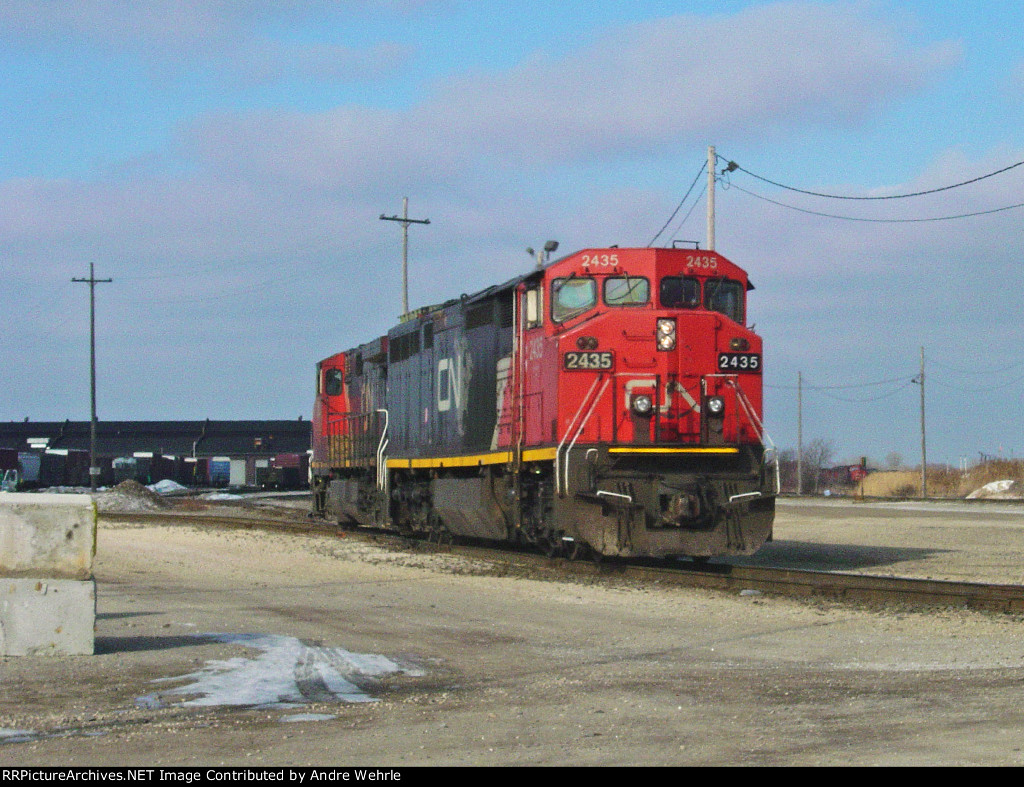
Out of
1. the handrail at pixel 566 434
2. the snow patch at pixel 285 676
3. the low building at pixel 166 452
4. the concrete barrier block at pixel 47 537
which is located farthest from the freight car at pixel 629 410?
the low building at pixel 166 452

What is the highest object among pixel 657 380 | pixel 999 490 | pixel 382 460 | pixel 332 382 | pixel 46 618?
pixel 332 382

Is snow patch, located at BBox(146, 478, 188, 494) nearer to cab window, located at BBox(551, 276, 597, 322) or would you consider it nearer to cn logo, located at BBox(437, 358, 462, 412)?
cn logo, located at BBox(437, 358, 462, 412)

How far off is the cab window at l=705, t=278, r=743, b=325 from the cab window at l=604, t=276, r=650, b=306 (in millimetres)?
844

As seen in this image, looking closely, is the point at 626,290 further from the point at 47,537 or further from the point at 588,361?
the point at 47,537

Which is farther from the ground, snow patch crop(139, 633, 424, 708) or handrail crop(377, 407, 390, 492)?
handrail crop(377, 407, 390, 492)

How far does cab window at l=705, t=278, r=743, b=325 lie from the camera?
1541cm

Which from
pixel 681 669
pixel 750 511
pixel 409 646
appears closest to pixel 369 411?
pixel 750 511

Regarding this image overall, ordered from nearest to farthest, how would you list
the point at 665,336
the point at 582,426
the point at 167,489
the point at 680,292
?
the point at 582,426 < the point at 665,336 < the point at 680,292 < the point at 167,489

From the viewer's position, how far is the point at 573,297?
15.2 m

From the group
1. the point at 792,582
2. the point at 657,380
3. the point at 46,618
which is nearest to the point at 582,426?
the point at 657,380

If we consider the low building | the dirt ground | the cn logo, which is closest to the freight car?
the dirt ground

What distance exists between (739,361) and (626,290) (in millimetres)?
1651

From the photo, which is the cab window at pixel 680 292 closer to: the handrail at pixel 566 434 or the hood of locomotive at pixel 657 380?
the hood of locomotive at pixel 657 380
